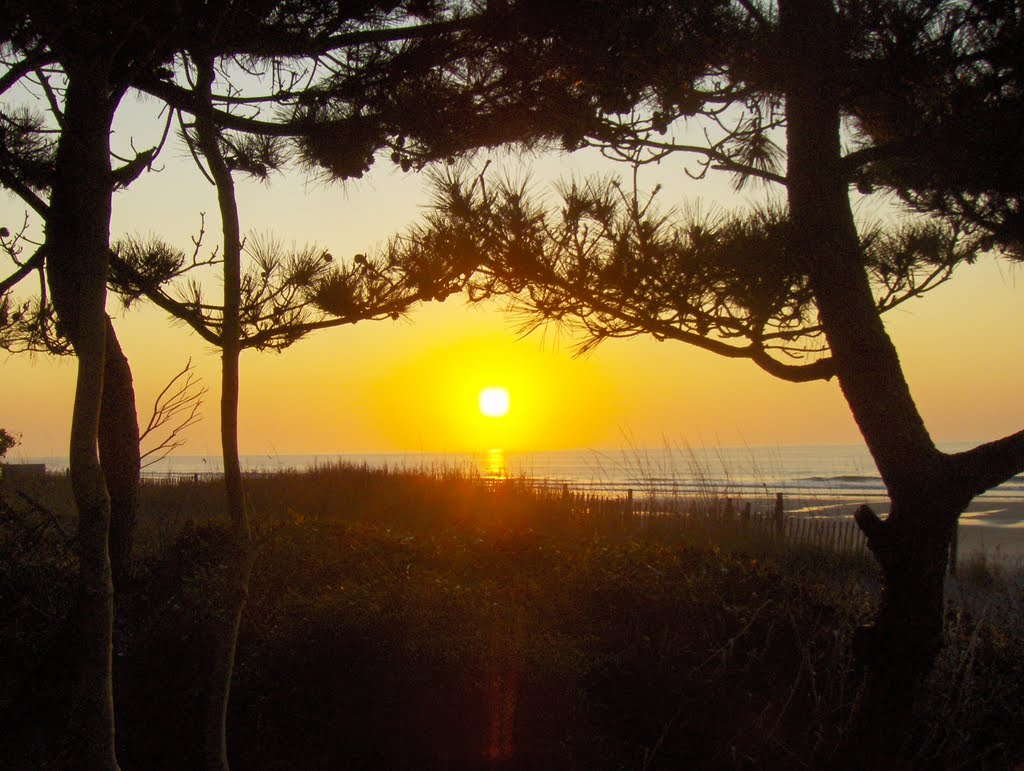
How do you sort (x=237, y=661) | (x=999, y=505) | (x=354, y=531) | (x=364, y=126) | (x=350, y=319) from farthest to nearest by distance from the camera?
1. (x=999, y=505)
2. (x=354, y=531)
3. (x=350, y=319)
4. (x=237, y=661)
5. (x=364, y=126)

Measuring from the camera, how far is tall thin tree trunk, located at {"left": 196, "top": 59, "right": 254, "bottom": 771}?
1.98 metres

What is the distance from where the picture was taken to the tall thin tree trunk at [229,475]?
1984mm

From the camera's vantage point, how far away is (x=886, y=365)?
3.13m

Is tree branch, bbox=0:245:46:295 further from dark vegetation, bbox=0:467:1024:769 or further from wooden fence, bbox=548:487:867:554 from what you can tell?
wooden fence, bbox=548:487:867:554

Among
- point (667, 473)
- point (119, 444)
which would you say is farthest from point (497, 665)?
point (667, 473)

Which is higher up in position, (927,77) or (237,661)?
(927,77)

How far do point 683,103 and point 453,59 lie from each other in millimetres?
1030

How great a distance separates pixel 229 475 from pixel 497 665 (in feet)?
5.37

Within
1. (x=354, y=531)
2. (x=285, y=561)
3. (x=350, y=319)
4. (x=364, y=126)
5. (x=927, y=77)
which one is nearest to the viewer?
(x=927, y=77)

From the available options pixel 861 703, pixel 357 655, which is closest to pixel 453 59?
pixel 357 655

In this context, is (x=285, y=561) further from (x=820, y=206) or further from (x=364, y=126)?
(x=820, y=206)

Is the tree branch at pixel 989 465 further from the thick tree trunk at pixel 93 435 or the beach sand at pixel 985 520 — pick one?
the beach sand at pixel 985 520

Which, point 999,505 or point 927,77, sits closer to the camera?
point 927,77

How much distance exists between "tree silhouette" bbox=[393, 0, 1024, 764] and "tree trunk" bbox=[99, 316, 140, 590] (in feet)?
5.84
